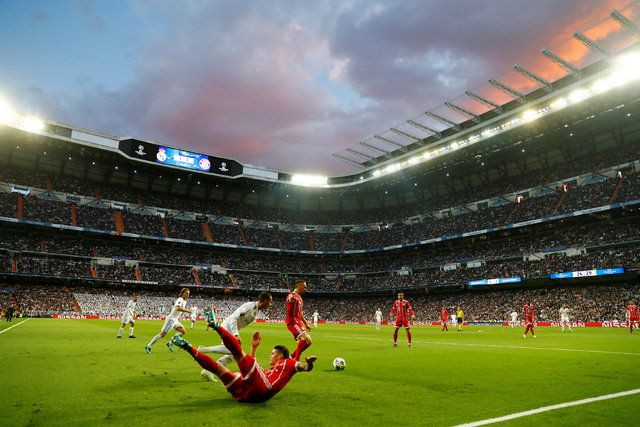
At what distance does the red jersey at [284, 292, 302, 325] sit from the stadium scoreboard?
54332 millimetres

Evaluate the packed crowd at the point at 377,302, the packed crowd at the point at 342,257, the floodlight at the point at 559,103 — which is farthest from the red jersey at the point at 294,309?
the packed crowd at the point at 342,257

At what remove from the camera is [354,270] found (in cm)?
7525

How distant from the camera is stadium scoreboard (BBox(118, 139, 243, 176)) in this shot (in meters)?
58.5

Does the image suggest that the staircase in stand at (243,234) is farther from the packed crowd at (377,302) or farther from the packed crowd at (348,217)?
the packed crowd at (377,302)

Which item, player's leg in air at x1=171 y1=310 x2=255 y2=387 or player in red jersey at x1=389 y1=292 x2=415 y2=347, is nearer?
player's leg in air at x1=171 y1=310 x2=255 y2=387

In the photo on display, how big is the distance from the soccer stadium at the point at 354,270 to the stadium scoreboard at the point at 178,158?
10.5 inches

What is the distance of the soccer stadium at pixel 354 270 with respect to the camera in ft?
23.1

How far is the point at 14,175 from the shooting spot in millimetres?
60094

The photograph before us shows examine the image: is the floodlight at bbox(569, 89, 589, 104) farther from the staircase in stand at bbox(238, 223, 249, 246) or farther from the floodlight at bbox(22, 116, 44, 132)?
the floodlight at bbox(22, 116, 44, 132)

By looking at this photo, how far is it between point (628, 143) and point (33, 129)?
73.6 m

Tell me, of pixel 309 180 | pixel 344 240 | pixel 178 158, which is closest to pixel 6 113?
pixel 178 158

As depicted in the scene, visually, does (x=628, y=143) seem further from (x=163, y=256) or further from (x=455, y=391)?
(x=163, y=256)

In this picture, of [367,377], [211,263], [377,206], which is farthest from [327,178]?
[367,377]

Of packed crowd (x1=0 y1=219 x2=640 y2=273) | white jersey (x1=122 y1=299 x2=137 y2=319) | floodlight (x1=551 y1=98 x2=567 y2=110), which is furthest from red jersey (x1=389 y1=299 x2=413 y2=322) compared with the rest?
packed crowd (x1=0 y1=219 x2=640 y2=273)
